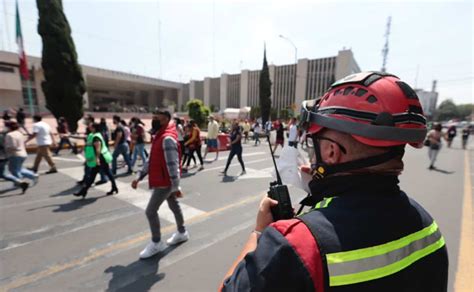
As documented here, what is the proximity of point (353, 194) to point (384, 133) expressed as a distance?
257 mm

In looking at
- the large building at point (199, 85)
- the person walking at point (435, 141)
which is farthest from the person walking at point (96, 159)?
the large building at point (199, 85)

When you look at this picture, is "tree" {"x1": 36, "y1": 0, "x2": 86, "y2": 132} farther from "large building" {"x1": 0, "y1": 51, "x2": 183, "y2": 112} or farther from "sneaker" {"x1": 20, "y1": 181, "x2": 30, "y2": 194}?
"large building" {"x1": 0, "y1": 51, "x2": 183, "y2": 112}

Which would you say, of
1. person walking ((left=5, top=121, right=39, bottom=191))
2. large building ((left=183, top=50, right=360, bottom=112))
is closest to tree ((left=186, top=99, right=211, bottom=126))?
large building ((left=183, top=50, right=360, bottom=112))

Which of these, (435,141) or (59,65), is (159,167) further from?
(59,65)

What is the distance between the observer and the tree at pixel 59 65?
13.9m

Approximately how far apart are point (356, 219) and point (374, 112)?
1.43 ft

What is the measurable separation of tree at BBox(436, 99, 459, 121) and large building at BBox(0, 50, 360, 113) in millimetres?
56604

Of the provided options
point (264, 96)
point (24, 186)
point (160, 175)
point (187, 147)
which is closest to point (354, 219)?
point (160, 175)

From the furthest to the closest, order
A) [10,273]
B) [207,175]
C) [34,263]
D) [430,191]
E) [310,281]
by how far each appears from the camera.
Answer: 1. [207,175]
2. [430,191]
3. [34,263]
4. [10,273]
5. [310,281]

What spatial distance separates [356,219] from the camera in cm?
82

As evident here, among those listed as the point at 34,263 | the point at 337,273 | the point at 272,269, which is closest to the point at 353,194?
the point at 337,273

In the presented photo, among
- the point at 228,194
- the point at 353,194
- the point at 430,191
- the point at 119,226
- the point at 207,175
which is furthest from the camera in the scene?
the point at 207,175

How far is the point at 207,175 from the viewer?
7543 mm

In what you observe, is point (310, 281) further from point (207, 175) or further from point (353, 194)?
point (207, 175)
